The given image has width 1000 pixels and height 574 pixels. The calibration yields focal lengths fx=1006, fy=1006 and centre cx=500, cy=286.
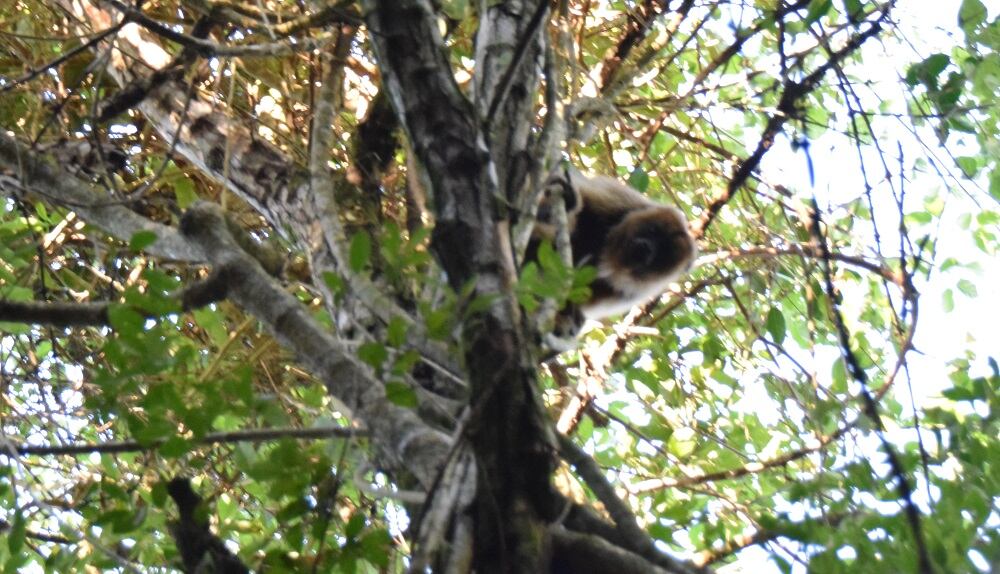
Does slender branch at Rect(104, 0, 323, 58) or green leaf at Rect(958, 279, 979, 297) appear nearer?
slender branch at Rect(104, 0, 323, 58)

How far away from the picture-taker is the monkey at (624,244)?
14.6ft

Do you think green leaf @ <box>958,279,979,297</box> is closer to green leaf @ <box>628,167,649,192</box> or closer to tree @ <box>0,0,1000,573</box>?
tree @ <box>0,0,1000,573</box>

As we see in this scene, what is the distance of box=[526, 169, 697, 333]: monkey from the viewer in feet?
14.6

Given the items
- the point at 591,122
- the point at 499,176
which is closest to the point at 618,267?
the point at 591,122

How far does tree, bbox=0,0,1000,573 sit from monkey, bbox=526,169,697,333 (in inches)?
4.9

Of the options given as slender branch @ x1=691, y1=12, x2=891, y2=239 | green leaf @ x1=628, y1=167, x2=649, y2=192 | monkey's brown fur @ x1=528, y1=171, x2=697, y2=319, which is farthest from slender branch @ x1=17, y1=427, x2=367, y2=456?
monkey's brown fur @ x1=528, y1=171, x2=697, y2=319

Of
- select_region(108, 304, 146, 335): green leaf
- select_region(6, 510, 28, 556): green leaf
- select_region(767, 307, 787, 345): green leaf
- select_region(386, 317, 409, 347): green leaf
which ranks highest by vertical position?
select_region(767, 307, 787, 345): green leaf

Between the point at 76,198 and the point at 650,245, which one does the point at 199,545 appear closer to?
the point at 76,198

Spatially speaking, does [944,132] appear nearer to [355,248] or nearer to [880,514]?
[880,514]

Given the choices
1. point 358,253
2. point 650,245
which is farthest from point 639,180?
point 358,253

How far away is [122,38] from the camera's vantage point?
129 inches

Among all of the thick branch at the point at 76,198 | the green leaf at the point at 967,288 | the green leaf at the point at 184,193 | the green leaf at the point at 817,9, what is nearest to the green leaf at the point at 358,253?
the thick branch at the point at 76,198

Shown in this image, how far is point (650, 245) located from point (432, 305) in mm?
2732

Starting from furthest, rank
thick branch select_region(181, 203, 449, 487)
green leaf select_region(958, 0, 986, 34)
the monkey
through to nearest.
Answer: the monkey < green leaf select_region(958, 0, 986, 34) < thick branch select_region(181, 203, 449, 487)
